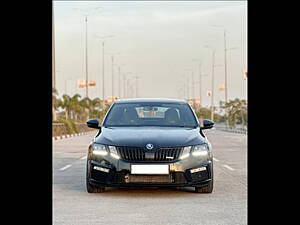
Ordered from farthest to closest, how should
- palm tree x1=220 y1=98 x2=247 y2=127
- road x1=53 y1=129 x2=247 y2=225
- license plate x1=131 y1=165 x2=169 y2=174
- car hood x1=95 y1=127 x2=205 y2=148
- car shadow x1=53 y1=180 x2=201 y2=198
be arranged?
palm tree x1=220 y1=98 x2=247 y2=127, car shadow x1=53 y1=180 x2=201 y2=198, car hood x1=95 y1=127 x2=205 y2=148, license plate x1=131 y1=165 x2=169 y2=174, road x1=53 y1=129 x2=247 y2=225

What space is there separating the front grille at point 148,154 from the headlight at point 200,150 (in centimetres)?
26

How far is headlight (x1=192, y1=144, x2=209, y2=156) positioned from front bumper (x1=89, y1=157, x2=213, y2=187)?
104mm

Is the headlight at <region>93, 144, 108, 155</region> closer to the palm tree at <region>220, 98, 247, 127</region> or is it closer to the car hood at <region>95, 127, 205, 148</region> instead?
the car hood at <region>95, 127, 205, 148</region>

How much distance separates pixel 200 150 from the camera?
967 centimetres

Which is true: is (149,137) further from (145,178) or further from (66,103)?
(66,103)

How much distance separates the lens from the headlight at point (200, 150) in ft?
31.5

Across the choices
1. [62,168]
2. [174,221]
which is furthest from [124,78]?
[174,221]

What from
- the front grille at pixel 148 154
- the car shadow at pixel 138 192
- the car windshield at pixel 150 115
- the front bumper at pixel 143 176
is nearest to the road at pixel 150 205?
the car shadow at pixel 138 192

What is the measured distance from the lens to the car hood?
9.55 m

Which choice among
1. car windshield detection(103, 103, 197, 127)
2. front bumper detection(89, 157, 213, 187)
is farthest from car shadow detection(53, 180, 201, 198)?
car windshield detection(103, 103, 197, 127)

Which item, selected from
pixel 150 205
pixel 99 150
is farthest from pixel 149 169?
pixel 99 150
